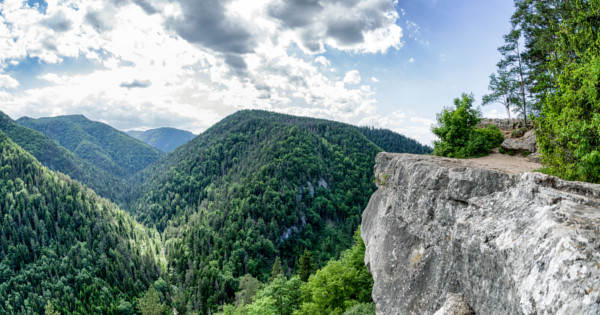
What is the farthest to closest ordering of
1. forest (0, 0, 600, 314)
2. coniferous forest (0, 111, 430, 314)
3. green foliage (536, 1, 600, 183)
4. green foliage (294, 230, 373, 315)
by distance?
coniferous forest (0, 111, 430, 314) → green foliage (294, 230, 373, 315) → forest (0, 0, 600, 314) → green foliage (536, 1, 600, 183)

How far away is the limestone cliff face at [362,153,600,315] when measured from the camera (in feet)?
16.1

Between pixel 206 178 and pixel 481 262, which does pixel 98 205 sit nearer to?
pixel 206 178

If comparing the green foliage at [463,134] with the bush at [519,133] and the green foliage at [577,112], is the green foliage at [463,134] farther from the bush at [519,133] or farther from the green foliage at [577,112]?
the green foliage at [577,112]

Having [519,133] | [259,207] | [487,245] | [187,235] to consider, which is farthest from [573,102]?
[187,235]

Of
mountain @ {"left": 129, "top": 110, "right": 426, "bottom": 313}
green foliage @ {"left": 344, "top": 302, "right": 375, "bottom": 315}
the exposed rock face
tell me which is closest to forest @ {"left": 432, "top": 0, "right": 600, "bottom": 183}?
the exposed rock face

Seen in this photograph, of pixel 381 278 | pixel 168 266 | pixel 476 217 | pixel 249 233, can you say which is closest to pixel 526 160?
pixel 381 278

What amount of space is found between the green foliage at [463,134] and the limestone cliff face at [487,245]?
9223 millimetres

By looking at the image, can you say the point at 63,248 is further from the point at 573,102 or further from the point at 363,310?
the point at 573,102

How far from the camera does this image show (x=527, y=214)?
22.4 ft

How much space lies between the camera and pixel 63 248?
114000mm

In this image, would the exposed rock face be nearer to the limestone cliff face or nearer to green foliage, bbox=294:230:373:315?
the limestone cliff face

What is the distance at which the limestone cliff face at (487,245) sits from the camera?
16.1ft

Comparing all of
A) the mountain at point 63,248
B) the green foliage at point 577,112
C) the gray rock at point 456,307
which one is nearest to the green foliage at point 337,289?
the gray rock at point 456,307

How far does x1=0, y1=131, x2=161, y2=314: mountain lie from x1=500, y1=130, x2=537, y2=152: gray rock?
358 feet
